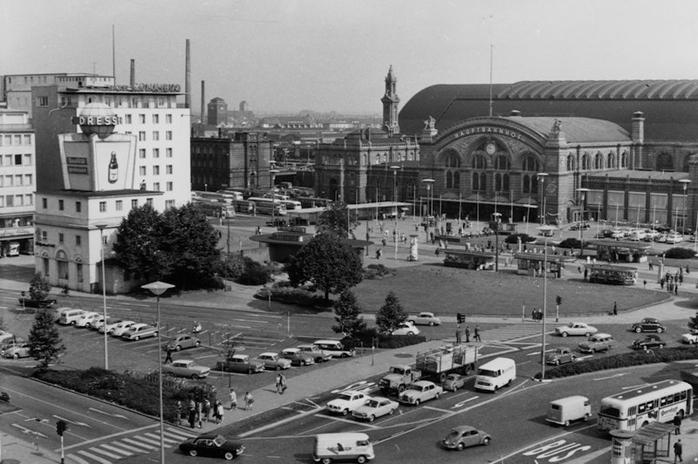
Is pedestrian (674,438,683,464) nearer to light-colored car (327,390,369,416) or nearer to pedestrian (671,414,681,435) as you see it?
pedestrian (671,414,681,435)

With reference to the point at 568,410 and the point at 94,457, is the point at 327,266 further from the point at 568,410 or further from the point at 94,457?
the point at 94,457

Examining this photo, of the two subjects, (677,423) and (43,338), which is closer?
(677,423)

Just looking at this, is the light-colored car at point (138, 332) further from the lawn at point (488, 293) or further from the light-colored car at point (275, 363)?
the lawn at point (488, 293)

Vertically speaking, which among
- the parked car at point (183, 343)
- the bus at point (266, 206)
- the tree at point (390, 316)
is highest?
the bus at point (266, 206)

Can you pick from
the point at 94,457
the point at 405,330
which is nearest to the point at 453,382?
the point at 405,330

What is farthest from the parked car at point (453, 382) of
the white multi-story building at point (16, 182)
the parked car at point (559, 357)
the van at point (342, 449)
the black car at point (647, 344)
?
the white multi-story building at point (16, 182)
